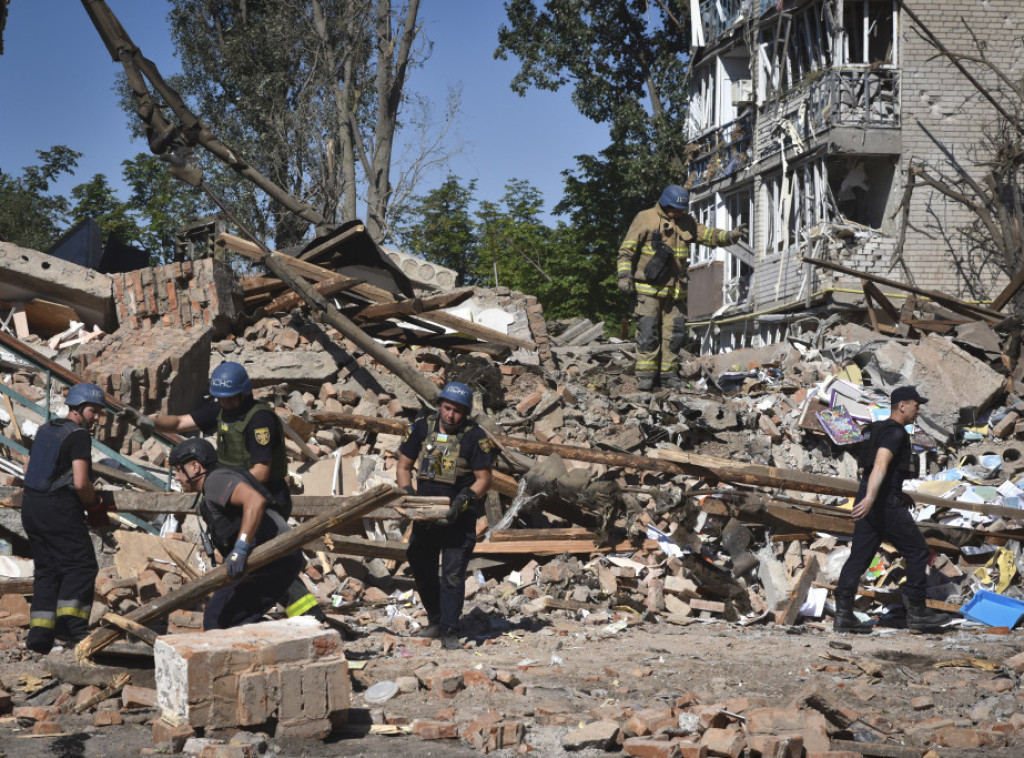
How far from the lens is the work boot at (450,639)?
6859 mm

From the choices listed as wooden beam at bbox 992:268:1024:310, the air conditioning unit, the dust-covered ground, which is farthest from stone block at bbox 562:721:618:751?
the air conditioning unit

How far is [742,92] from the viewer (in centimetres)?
2405

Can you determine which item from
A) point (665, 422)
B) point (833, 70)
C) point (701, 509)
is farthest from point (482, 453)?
point (833, 70)

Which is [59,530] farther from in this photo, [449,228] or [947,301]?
[449,228]

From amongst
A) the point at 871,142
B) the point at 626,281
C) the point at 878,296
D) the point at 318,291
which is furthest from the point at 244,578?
the point at 871,142

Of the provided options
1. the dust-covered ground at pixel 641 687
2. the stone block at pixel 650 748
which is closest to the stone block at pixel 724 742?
the stone block at pixel 650 748

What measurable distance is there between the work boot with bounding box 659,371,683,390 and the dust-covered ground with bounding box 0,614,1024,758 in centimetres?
485

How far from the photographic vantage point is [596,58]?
27.8m

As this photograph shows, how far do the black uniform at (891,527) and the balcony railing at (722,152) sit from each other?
16.4 metres

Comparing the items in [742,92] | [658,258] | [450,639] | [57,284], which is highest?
[742,92]

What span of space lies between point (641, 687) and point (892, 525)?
2.71m

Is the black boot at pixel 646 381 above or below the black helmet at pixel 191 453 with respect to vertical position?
above

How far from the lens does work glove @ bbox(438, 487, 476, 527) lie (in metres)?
6.78

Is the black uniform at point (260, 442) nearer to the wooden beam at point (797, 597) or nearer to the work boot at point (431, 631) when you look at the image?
the work boot at point (431, 631)
